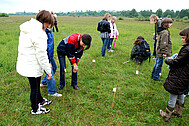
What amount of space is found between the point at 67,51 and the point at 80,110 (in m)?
1.61

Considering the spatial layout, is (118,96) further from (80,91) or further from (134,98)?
(80,91)

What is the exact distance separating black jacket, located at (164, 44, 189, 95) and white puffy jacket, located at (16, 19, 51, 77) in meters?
2.64

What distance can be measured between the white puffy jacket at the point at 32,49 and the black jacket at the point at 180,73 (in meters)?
2.64

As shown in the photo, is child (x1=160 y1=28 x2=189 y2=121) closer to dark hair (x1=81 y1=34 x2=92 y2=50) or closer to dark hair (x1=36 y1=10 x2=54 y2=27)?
dark hair (x1=81 y1=34 x2=92 y2=50)

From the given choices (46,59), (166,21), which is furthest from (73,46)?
(166,21)

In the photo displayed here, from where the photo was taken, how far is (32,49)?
2500 millimetres

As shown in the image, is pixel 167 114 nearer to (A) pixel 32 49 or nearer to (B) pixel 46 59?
(B) pixel 46 59

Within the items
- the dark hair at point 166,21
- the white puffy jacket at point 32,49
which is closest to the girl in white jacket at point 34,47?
the white puffy jacket at point 32,49

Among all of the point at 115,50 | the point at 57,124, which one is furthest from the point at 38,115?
the point at 115,50

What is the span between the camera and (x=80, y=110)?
3.40 metres

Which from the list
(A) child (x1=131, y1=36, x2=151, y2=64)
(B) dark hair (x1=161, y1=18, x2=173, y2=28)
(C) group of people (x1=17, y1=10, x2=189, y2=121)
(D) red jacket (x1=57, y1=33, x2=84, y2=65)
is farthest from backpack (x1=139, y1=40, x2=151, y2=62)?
(D) red jacket (x1=57, y1=33, x2=84, y2=65)

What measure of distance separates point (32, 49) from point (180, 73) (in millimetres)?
3024

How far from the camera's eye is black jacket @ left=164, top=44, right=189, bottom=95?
2654mm

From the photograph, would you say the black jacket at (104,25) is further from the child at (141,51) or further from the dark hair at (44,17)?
the dark hair at (44,17)
